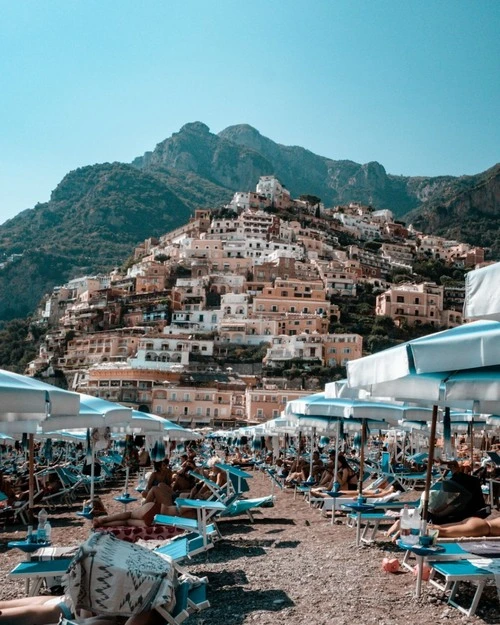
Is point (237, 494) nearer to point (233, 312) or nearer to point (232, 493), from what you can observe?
point (232, 493)

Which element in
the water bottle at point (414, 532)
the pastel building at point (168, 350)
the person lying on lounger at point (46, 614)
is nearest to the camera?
the person lying on lounger at point (46, 614)

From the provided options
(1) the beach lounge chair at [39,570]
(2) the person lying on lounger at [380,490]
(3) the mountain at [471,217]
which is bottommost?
(2) the person lying on lounger at [380,490]

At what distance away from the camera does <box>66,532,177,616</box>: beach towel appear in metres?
3.02

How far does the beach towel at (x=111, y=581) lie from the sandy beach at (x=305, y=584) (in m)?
1.47

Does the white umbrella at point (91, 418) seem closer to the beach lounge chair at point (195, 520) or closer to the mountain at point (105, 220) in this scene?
the beach lounge chair at point (195, 520)

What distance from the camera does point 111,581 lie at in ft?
9.96

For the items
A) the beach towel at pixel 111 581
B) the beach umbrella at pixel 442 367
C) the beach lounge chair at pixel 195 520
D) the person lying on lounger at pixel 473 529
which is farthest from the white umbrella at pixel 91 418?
the beach towel at pixel 111 581

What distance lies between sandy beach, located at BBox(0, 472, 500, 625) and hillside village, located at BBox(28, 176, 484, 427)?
151ft

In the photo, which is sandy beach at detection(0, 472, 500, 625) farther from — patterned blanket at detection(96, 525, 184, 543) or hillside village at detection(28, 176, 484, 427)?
hillside village at detection(28, 176, 484, 427)

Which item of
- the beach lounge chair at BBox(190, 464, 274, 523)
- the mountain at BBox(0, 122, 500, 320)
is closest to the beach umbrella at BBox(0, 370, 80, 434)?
the beach lounge chair at BBox(190, 464, 274, 523)

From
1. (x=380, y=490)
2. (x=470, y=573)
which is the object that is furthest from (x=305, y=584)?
(x=380, y=490)

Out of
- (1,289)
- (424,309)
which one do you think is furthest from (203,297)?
(1,289)

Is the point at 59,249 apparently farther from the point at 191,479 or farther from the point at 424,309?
the point at 191,479

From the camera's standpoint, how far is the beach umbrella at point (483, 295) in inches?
118
